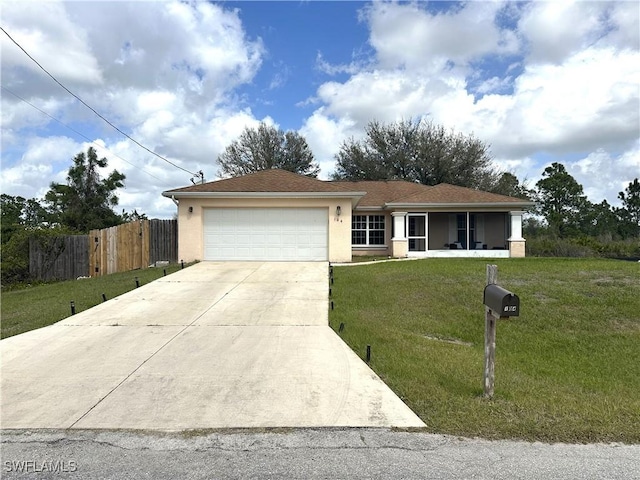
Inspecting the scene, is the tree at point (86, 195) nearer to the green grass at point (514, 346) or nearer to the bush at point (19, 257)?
the bush at point (19, 257)

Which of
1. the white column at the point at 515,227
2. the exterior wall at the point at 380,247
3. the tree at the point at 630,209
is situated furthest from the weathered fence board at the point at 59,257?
the tree at the point at 630,209

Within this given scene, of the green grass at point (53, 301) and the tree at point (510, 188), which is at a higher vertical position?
the tree at point (510, 188)

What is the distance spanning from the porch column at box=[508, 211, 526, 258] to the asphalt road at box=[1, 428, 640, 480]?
1739 cm

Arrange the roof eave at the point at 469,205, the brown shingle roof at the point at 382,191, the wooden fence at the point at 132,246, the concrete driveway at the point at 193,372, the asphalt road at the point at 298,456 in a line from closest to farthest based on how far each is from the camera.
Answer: the asphalt road at the point at 298,456
the concrete driveway at the point at 193,372
the wooden fence at the point at 132,246
the roof eave at the point at 469,205
the brown shingle roof at the point at 382,191

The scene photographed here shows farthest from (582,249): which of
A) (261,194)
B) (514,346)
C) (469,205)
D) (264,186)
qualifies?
(514,346)

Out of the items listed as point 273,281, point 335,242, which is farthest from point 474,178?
point 273,281

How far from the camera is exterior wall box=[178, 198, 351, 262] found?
16.0m

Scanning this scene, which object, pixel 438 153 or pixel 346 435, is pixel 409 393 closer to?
pixel 346 435

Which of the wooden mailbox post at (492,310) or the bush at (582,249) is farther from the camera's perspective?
the bush at (582,249)

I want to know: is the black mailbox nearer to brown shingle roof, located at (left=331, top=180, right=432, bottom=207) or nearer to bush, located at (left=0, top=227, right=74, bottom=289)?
brown shingle roof, located at (left=331, top=180, right=432, bottom=207)

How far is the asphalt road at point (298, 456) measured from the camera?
10.6 feet

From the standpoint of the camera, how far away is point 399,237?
65.7ft

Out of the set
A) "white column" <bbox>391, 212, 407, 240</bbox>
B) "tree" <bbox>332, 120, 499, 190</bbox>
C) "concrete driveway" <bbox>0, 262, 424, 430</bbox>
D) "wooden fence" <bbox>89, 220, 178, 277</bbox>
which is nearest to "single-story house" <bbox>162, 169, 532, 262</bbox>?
"wooden fence" <bbox>89, 220, 178, 277</bbox>

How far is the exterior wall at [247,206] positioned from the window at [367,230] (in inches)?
214
